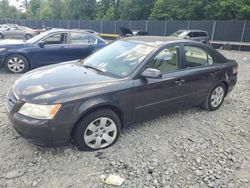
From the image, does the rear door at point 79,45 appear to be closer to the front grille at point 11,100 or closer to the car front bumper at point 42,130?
the front grille at point 11,100

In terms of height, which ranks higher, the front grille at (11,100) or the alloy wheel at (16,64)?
the front grille at (11,100)

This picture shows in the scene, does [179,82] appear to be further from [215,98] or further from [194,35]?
[194,35]

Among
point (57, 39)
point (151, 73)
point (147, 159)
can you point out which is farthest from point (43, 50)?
point (147, 159)

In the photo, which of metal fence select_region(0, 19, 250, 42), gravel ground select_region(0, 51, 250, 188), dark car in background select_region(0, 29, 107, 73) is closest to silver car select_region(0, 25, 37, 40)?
metal fence select_region(0, 19, 250, 42)

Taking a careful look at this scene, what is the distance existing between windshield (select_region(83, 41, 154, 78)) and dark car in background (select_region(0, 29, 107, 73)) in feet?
11.4

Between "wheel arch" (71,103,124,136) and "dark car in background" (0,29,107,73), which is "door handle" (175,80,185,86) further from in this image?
"dark car in background" (0,29,107,73)

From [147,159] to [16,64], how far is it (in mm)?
5501

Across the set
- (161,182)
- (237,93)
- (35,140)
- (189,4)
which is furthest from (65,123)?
(189,4)

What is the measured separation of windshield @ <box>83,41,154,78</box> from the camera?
134 inches

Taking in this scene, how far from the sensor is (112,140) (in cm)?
328

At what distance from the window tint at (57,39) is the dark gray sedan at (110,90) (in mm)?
3588

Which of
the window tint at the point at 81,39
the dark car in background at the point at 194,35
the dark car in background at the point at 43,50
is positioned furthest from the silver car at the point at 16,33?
the dark car in background at the point at 43,50

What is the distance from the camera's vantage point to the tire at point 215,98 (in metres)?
4.62

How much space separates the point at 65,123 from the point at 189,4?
31409 millimetres
